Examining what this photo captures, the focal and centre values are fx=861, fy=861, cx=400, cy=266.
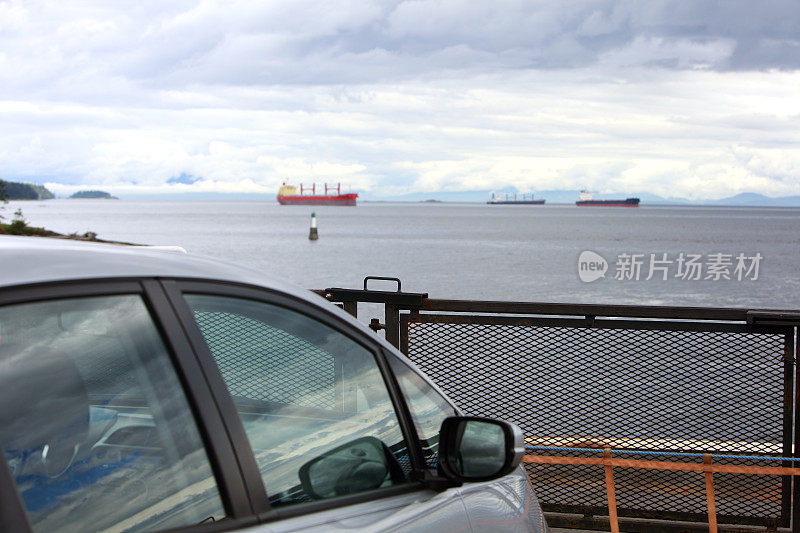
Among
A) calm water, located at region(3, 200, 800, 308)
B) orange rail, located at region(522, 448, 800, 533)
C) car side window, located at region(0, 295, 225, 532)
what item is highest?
car side window, located at region(0, 295, 225, 532)

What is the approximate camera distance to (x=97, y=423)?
177 cm

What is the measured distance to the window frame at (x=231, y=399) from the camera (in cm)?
178

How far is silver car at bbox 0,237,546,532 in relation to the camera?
5.10ft

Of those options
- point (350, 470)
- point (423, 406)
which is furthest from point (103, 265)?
point (423, 406)

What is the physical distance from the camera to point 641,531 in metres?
5.51

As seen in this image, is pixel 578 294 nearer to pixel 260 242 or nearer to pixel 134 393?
pixel 134 393

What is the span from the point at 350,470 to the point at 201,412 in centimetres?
58

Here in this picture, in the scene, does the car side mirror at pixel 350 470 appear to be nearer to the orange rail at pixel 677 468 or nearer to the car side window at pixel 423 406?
the car side window at pixel 423 406

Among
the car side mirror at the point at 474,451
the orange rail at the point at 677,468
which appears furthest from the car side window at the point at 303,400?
the orange rail at the point at 677,468

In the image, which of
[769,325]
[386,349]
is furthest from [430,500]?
[769,325]

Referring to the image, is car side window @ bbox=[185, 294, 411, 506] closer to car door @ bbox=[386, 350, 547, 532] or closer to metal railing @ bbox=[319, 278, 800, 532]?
car door @ bbox=[386, 350, 547, 532]

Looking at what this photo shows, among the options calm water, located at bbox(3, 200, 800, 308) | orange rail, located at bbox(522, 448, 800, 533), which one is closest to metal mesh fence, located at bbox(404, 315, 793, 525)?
orange rail, located at bbox(522, 448, 800, 533)

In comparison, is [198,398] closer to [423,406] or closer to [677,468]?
[423,406]

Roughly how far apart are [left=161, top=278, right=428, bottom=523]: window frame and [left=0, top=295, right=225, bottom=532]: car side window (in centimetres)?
8
